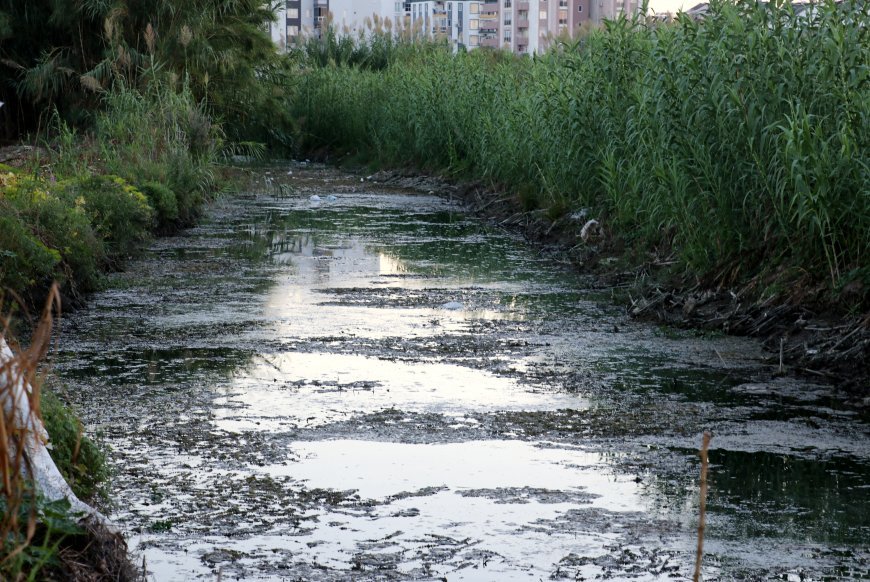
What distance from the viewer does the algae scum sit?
4383 mm

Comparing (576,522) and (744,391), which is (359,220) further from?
(576,522)

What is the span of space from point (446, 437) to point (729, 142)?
3952mm

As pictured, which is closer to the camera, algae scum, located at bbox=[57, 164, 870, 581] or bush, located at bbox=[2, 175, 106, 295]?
algae scum, located at bbox=[57, 164, 870, 581]

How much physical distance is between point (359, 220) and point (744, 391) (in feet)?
30.3

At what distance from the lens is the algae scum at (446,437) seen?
438cm

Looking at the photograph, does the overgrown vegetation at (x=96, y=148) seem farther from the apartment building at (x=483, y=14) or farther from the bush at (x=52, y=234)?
the apartment building at (x=483, y=14)

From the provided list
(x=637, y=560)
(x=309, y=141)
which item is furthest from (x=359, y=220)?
(x=309, y=141)

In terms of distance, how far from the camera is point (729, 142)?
8875 millimetres

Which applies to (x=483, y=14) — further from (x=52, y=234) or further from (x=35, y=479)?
(x=35, y=479)

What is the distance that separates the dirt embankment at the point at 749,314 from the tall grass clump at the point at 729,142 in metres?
0.14

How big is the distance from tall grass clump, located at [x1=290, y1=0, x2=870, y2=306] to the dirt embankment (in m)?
0.14

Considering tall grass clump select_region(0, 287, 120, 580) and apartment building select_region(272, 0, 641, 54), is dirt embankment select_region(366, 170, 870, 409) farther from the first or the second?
apartment building select_region(272, 0, 641, 54)

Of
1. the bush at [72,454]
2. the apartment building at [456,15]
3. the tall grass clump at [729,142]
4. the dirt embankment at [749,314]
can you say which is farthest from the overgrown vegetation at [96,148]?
the apartment building at [456,15]

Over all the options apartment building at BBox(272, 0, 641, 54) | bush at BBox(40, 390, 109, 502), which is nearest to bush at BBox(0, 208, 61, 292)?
bush at BBox(40, 390, 109, 502)
